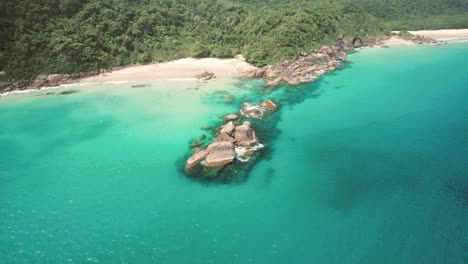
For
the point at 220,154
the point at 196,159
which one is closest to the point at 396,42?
the point at 220,154

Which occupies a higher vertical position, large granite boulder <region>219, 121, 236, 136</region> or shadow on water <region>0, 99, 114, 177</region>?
large granite boulder <region>219, 121, 236, 136</region>

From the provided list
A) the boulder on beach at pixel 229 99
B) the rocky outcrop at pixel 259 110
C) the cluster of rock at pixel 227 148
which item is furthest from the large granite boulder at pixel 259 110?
the boulder on beach at pixel 229 99

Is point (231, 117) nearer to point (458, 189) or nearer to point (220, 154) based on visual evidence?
point (220, 154)

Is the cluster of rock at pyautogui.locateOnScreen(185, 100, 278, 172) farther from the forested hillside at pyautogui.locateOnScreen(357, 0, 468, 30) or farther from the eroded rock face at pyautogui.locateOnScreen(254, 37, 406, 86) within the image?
the forested hillside at pyautogui.locateOnScreen(357, 0, 468, 30)

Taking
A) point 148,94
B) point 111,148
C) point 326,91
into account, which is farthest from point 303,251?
Answer: point 148,94

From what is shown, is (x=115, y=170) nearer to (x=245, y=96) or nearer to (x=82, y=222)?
(x=82, y=222)

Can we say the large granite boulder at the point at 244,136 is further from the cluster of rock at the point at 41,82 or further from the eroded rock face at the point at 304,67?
the cluster of rock at the point at 41,82

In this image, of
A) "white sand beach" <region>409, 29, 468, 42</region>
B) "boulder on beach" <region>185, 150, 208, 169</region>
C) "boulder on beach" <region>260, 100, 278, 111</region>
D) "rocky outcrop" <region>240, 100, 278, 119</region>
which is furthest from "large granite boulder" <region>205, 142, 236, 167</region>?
"white sand beach" <region>409, 29, 468, 42</region>
